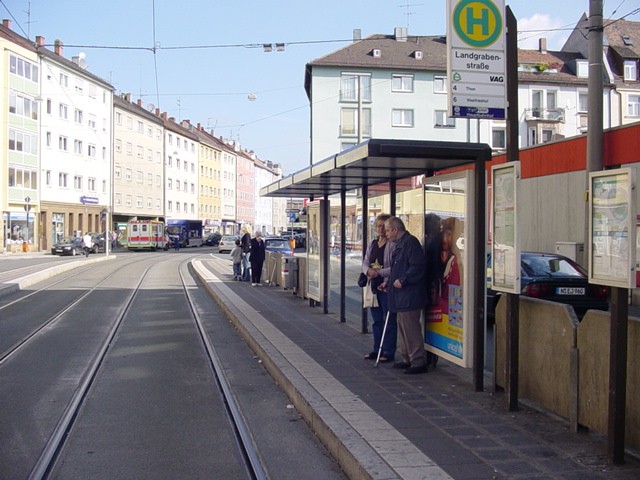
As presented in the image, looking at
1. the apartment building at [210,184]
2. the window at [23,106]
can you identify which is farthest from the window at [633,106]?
the apartment building at [210,184]

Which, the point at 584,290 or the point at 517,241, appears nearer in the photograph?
the point at 517,241

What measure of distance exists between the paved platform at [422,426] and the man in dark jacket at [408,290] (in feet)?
0.95

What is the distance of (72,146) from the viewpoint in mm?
61781

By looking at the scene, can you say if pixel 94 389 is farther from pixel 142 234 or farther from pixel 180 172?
pixel 180 172

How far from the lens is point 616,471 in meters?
4.51

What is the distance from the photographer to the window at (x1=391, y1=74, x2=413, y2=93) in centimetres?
5912


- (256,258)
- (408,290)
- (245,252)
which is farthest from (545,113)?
(408,290)

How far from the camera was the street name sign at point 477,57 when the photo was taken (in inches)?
262

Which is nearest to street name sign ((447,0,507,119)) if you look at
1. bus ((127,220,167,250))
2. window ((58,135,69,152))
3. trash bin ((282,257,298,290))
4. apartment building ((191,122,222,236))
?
trash bin ((282,257,298,290))

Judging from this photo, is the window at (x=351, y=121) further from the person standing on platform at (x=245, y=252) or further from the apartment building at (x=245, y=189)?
the apartment building at (x=245, y=189)

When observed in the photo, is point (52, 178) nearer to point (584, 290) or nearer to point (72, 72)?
point (72, 72)

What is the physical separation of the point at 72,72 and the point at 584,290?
5767 cm

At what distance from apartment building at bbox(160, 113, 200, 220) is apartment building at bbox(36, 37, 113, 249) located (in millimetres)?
15575

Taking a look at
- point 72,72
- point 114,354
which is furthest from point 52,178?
point 114,354
